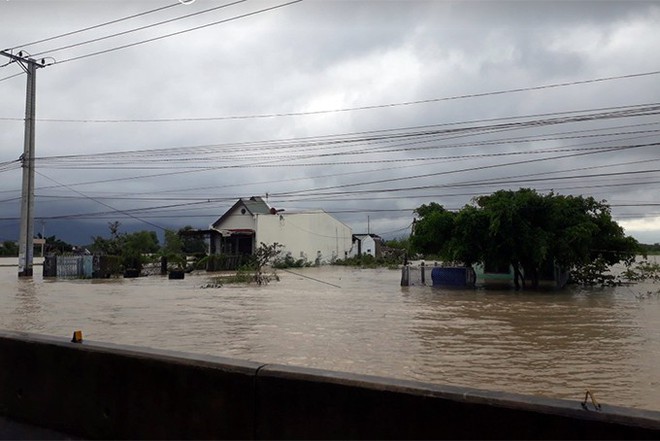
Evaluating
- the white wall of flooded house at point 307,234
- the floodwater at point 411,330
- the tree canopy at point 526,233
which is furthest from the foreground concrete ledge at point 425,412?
the white wall of flooded house at point 307,234

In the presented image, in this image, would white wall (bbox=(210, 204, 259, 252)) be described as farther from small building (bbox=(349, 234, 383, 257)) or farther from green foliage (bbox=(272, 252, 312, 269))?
small building (bbox=(349, 234, 383, 257))

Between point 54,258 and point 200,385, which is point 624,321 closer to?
point 200,385

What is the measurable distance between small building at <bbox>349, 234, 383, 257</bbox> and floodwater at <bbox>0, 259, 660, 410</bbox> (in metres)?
52.7

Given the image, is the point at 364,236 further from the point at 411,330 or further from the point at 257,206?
the point at 411,330

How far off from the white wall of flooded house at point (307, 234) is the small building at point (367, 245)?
8.76 meters

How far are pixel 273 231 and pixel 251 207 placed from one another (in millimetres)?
5633

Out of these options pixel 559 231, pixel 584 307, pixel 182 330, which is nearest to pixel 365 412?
pixel 182 330

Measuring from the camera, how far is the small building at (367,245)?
8181cm

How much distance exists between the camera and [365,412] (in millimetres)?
3812

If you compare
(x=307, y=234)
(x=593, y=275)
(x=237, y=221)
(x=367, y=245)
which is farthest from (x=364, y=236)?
(x=593, y=275)

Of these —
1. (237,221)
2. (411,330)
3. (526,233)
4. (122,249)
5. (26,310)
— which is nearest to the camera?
(411,330)

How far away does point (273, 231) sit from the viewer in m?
59.1

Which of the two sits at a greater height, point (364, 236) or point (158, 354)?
point (364, 236)

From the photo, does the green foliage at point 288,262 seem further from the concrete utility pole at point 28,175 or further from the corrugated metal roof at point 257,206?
the concrete utility pole at point 28,175
